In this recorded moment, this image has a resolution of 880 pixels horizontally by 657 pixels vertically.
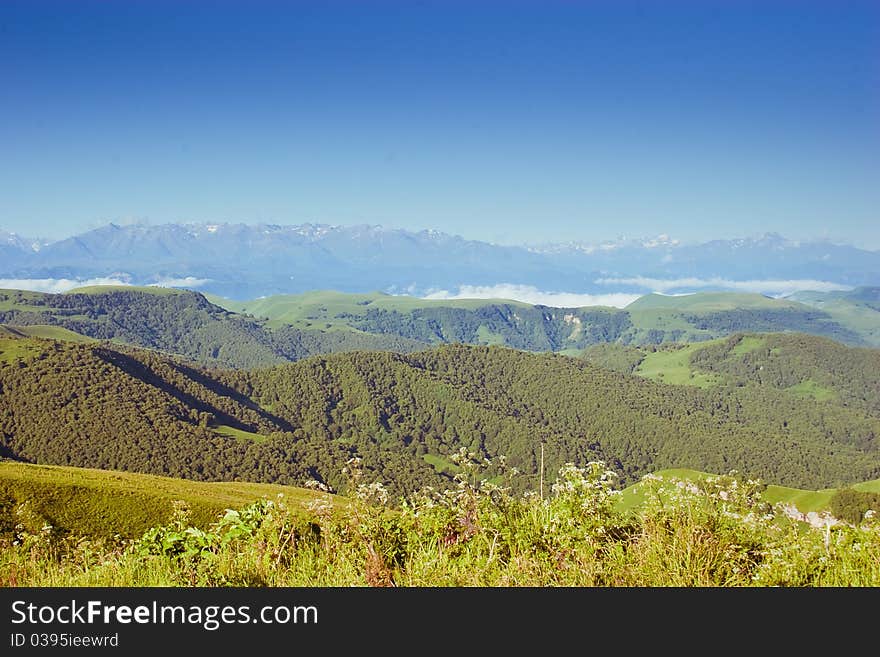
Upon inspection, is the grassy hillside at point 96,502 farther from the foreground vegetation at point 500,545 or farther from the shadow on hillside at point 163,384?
the shadow on hillside at point 163,384

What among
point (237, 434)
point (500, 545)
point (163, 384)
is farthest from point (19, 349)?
point (500, 545)

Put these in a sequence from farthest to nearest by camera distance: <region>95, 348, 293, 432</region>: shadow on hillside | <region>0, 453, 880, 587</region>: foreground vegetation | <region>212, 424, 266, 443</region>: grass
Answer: <region>95, 348, 293, 432</region>: shadow on hillside
<region>212, 424, 266, 443</region>: grass
<region>0, 453, 880, 587</region>: foreground vegetation

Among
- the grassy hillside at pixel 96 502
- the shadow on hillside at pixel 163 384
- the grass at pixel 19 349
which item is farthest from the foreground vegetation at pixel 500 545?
the grass at pixel 19 349

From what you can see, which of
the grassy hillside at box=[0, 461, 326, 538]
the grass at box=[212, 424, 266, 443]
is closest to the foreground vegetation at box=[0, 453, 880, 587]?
the grassy hillside at box=[0, 461, 326, 538]

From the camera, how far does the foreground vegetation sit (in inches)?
202

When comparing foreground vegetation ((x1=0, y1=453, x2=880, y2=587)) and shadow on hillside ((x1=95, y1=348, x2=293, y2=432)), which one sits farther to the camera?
shadow on hillside ((x1=95, y1=348, x2=293, y2=432))

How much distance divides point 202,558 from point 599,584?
405 cm

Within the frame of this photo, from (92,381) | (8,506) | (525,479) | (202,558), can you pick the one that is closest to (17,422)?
(92,381)

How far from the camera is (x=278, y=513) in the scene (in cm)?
672

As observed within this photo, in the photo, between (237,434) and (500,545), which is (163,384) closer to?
(237,434)

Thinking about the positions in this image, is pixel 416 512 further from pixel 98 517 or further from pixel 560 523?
pixel 98 517

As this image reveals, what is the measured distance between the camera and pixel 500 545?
5.84 meters

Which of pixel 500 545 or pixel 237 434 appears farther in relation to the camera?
pixel 237 434

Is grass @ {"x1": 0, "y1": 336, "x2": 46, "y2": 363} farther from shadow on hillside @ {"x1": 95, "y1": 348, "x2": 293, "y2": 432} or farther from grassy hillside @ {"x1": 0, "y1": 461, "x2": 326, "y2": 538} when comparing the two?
grassy hillside @ {"x1": 0, "y1": 461, "x2": 326, "y2": 538}
